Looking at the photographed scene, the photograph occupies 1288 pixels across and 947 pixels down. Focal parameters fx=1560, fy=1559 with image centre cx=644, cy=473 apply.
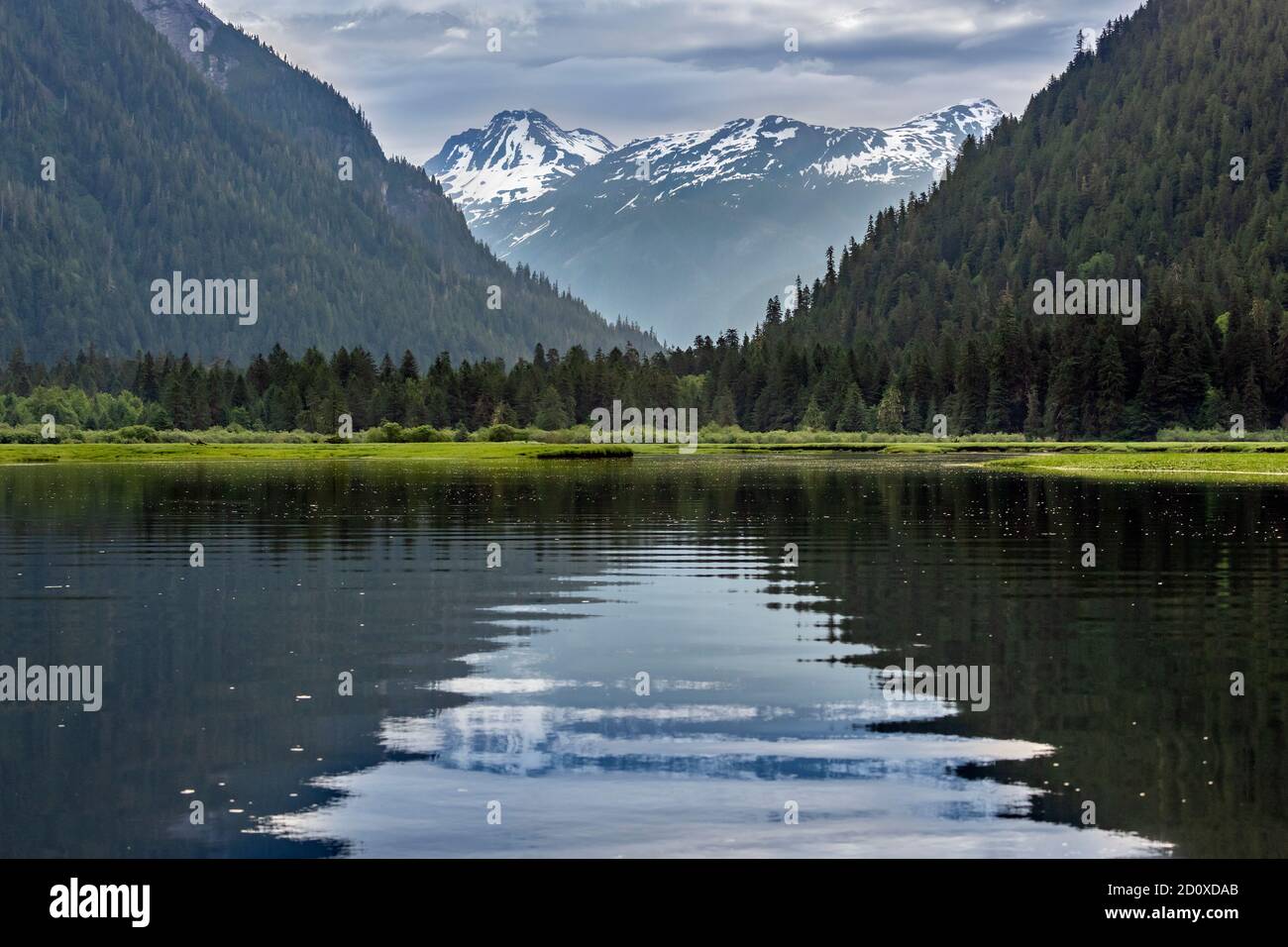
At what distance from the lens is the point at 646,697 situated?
1241 inches

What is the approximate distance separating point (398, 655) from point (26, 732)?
32.0 ft

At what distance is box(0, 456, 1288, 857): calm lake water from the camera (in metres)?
22.6

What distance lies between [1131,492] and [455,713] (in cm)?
8266

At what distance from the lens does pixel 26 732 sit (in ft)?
93.5

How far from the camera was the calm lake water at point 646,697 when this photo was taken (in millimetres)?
22562
